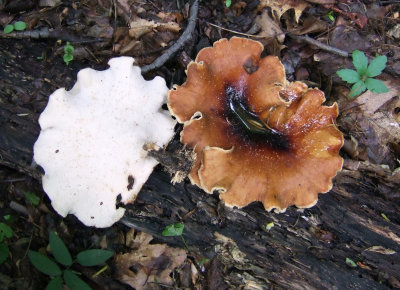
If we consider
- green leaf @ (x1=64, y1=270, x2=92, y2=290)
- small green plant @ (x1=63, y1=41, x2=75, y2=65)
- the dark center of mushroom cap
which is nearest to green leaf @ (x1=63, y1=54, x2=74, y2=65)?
small green plant @ (x1=63, y1=41, x2=75, y2=65)

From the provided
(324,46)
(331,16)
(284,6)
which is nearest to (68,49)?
(284,6)

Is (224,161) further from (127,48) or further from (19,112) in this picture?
(19,112)

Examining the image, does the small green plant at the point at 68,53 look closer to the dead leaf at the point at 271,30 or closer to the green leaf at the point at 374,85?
the dead leaf at the point at 271,30

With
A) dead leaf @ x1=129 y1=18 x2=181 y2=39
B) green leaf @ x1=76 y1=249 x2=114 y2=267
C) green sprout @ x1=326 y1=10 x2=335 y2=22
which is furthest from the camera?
green sprout @ x1=326 y1=10 x2=335 y2=22

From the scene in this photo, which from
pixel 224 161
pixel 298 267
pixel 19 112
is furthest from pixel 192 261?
pixel 19 112

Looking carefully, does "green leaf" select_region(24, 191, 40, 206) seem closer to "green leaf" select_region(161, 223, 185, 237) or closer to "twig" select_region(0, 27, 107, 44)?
"green leaf" select_region(161, 223, 185, 237)

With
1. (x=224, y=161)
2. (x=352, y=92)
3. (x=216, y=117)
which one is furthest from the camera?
(x=352, y=92)
